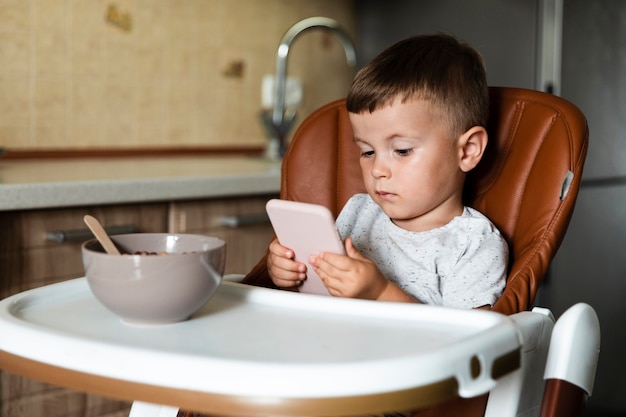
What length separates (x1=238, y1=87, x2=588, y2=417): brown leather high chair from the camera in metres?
1.19

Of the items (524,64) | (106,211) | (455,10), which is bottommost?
(106,211)

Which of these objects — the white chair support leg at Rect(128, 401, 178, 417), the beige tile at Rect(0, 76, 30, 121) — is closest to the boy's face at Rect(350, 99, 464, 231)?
the white chair support leg at Rect(128, 401, 178, 417)

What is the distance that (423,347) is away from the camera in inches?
33.3

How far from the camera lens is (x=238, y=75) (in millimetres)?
2596

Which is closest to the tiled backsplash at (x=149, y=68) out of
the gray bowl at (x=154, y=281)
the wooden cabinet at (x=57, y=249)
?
the wooden cabinet at (x=57, y=249)

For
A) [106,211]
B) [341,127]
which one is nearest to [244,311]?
[341,127]

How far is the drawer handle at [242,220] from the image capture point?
1.95 m

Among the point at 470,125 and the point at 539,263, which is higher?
the point at 470,125

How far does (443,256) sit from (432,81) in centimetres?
26

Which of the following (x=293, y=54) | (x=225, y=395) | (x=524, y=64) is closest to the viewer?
(x=225, y=395)

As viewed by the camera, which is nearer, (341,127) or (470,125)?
(470,125)

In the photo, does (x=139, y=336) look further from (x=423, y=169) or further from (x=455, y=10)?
(x=455, y=10)

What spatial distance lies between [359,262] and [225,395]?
389 mm

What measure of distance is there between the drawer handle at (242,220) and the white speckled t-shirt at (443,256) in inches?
23.4
